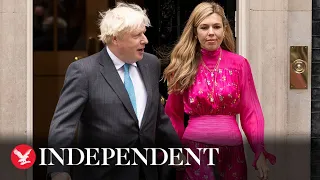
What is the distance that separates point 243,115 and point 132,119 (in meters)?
0.90

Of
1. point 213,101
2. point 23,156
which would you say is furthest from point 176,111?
point 23,156

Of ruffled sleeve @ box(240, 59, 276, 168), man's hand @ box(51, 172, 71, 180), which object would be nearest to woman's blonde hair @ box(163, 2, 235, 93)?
ruffled sleeve @ box(240, 59, 276, 168)

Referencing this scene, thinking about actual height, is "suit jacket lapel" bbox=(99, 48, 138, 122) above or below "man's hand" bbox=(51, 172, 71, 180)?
above

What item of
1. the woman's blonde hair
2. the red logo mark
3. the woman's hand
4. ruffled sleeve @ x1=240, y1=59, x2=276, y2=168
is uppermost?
the woman's blonde hair

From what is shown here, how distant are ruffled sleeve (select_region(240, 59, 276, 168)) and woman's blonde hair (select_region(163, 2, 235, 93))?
0.96 feet

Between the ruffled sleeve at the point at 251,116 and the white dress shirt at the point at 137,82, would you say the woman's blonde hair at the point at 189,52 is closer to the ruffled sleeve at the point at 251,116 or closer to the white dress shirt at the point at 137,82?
the ruffled sleeve at the point at 251,116

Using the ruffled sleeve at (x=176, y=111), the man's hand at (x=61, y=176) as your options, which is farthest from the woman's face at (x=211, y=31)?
the man's hand at (x=61, y=176)

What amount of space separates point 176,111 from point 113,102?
0.75m

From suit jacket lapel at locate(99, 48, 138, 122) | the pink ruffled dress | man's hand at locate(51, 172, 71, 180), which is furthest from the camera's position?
the pink ruffled dress

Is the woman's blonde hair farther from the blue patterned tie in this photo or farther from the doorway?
the doorway

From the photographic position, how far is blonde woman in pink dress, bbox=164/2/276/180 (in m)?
5.45

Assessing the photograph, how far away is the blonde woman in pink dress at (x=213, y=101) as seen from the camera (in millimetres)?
5445

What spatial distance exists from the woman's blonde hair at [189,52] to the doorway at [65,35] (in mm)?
2362

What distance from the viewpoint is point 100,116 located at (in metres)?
4.98
